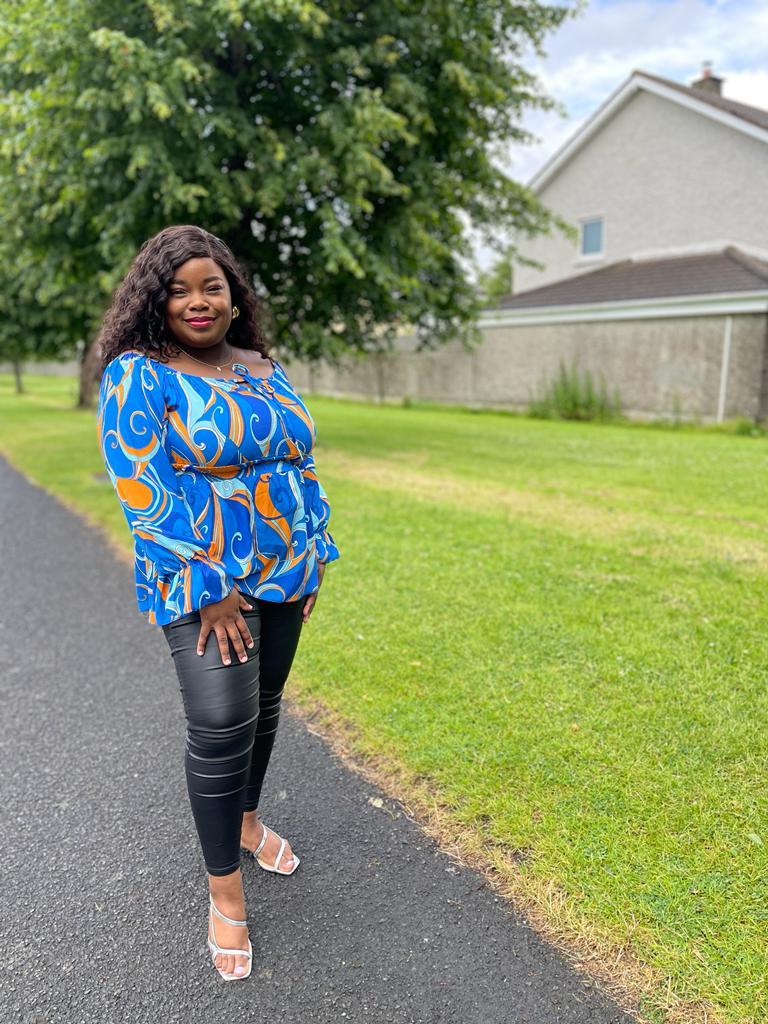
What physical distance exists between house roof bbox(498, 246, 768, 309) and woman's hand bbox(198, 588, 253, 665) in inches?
554

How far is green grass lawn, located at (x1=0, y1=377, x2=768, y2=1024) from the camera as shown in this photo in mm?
2176

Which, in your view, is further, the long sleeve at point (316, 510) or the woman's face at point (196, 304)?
the long sleeve at point (316, 510)

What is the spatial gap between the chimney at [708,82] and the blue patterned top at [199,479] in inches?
957

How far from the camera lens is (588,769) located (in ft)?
9.32

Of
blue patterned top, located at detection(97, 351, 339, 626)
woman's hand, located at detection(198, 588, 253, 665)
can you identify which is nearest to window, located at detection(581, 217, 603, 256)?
blue patterned top, located at detection(97, 351, 339, 626)

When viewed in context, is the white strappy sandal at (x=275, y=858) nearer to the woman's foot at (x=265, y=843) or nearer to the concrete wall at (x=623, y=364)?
the woman's foot at (x=265, y=843)

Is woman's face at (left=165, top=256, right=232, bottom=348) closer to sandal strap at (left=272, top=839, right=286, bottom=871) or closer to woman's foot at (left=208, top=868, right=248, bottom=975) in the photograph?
woman's foot at (left=208, top=868, right=248, bottom=975)

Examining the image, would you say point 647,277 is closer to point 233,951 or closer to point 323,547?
point 323,547

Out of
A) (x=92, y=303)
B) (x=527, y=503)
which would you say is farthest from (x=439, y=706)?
(x=92, y=303)

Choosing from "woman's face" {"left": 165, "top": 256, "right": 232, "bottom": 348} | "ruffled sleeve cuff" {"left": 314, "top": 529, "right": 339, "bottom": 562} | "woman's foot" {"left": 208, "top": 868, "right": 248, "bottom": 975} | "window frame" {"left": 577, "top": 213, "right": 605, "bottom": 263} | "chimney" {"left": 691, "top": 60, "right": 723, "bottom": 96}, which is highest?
"chimney" {"left": 691, "top": 60, "right": 723, "bottom": 96}

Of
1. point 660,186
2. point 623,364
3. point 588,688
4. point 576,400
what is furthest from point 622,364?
point 588,688

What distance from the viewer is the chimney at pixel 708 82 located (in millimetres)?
21156

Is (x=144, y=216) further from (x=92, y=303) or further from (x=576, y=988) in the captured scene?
(x=576, y=988)

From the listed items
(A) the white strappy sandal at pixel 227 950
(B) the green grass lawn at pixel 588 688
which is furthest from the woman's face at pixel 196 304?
(B) the green grass lawn at pixel 588 688
